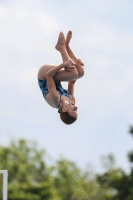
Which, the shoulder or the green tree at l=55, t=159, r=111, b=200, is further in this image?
the green tree at l=55, t=159, r=111, b=200

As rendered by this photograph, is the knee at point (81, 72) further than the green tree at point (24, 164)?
No

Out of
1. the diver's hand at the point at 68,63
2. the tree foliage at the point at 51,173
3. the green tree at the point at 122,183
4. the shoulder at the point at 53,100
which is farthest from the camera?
the tree foliage at the point at 51,173

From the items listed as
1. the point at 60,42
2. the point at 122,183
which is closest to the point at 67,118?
the point at 60,42

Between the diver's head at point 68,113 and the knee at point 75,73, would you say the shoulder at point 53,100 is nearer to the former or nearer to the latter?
the diver's head at point 68,113

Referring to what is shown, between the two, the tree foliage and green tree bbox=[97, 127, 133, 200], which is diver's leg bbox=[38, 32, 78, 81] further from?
the tree foliage

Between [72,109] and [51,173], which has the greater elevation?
[51,173]

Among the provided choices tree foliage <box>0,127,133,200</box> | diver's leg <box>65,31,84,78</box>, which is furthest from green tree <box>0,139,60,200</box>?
diver's leg <box>65,31,84,78</box>

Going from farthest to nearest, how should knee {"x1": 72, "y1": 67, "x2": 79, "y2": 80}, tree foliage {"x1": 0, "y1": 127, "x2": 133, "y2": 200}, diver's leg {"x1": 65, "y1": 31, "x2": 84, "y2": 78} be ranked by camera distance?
tree foliage {"x1": 0, "y1": 127, "x2": 133, "y2": 200} → diver's leg {"x1": 65, "y1": 31, "x2": 84, "y2": 78} → knee {"x1": 72, "y1": 67, "x2": 79, "y2": 80}

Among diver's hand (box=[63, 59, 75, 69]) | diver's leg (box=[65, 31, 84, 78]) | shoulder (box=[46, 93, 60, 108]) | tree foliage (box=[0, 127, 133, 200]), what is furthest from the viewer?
tree foliage (box=[0, 127, 133, 200])

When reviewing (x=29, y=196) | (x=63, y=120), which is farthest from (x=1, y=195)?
(x=29, y=196)

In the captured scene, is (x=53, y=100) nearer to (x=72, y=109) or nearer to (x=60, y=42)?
(x=72, y=109)

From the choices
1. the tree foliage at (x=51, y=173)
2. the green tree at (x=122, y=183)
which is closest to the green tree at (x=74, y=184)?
the tree foliage at (x=51, y=173)

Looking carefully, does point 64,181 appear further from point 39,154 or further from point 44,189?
point 44,189

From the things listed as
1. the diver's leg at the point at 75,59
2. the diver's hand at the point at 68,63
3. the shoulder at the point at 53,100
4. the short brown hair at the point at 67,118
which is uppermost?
the diver's leg at the point at 75,59
